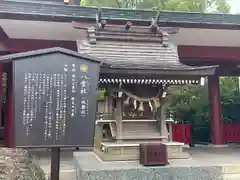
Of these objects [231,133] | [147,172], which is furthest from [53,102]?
[231,133]

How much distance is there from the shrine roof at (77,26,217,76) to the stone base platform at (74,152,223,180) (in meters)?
2.15

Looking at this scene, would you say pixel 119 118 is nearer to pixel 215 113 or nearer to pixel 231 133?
pixel 215 113

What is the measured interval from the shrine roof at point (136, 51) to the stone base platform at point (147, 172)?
84.5 inches

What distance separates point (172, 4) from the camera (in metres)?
15.4

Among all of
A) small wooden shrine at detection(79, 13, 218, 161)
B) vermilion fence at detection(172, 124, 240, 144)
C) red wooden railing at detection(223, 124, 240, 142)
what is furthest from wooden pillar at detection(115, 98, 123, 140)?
red wooden railing at detection(223, 124, 240, 142)

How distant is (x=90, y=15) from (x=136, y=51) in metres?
1.96

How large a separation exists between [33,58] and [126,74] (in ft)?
8.67

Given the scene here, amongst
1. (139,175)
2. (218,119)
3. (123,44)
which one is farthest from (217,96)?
(139,175)

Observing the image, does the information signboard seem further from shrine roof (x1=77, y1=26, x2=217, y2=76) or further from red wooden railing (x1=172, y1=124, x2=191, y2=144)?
red wooden railing (x1=172, y1=124, x2=191, y2=144)

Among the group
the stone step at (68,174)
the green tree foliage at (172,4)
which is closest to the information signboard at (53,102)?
the stone step at (68,174)

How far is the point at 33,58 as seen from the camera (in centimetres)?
437

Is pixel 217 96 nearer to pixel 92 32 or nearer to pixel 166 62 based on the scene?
pixel 166 62

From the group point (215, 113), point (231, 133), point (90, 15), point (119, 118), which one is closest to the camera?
point (119, 118)

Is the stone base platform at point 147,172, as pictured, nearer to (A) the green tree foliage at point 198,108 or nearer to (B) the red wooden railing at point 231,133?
(B) the red wooden railing at point 231,133
